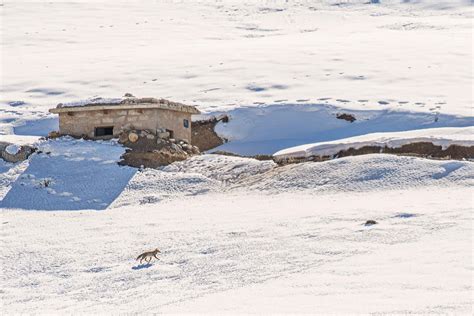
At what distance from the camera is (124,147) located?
24969 mm

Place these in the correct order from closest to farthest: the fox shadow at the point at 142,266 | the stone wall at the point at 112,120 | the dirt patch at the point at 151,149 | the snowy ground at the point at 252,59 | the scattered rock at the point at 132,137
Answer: the fox shadow at the point at 142,266
the dirt patch at the point at 151,149
the scattered rock at the point at 132,137
the stone wall at the point at 112,120
the snowy ground at the point at 252,59

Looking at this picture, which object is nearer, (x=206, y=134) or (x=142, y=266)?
(x=142, y=266)

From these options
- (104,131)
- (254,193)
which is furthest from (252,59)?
(254,193)

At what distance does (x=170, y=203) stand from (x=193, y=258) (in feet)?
19.1

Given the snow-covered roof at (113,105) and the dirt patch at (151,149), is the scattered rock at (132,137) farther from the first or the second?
the snow-covered roof at (113,105)

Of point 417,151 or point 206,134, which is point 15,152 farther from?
point 417,151

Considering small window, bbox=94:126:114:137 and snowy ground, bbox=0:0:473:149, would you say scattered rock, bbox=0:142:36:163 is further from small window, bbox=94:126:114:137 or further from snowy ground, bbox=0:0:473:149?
snowy ground, bbox=0:0:473:149

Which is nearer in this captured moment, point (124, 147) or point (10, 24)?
point (124, 147)

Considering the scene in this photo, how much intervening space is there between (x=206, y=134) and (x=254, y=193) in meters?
11.6

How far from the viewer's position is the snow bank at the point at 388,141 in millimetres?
26953

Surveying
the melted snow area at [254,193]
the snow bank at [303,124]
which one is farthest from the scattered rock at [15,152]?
the snow bank at [303,124]

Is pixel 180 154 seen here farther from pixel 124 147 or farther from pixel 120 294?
pixel 120 294

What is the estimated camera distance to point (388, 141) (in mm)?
27703

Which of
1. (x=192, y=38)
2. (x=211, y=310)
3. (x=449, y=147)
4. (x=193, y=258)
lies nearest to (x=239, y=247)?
(x=193, y=258)
